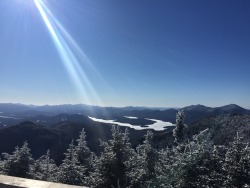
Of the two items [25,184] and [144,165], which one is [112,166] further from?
[25,184]

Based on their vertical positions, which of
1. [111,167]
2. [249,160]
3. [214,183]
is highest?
[249,160]

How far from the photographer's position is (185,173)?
1105 centimetres

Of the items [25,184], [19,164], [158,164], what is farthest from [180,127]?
[25,184]

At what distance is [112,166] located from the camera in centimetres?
2508

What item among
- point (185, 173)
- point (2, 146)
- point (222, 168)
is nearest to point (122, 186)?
point (222, 168)

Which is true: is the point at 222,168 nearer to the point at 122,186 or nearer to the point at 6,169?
the point at 122,186

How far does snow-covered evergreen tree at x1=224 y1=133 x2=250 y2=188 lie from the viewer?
1303 cm

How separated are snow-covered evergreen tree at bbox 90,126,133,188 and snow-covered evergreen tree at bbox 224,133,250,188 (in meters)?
13.1

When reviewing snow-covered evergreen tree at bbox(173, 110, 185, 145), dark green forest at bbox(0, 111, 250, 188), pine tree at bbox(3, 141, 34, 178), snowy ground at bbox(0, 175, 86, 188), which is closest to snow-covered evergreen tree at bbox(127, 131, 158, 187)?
dark green forest at bbox(0, 111, 250, 188)

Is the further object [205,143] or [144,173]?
[144,173]

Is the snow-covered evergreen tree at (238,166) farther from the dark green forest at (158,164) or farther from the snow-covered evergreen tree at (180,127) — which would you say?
the snow-covered evergreen tree at (180,127)

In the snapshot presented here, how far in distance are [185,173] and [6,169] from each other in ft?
88.7

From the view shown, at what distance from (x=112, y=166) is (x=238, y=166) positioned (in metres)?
13.8

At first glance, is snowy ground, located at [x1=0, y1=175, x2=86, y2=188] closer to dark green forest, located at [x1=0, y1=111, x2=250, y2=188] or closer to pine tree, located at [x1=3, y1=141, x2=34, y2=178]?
dark green forest, located at [x1=0, y1=111, x2=250, y2=188]
